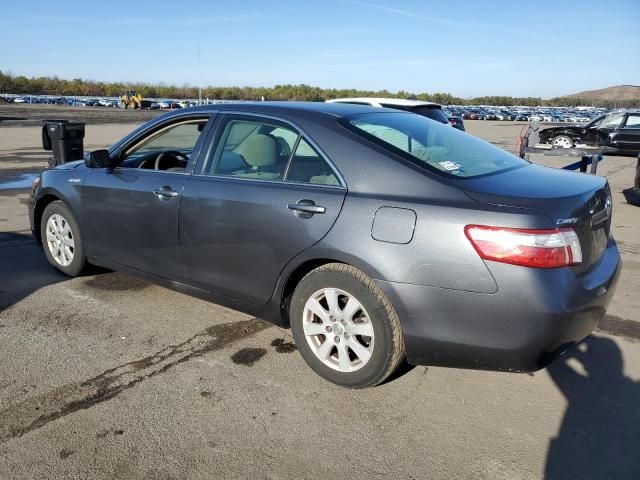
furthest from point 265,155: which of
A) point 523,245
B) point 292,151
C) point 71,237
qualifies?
point 71,237

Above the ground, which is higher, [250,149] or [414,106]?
[414,106]

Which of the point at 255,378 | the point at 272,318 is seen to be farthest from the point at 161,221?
the point at 255,378

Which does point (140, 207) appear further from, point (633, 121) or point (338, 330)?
point (633, 121)

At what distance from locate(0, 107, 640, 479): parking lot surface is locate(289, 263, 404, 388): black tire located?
0.36 feet

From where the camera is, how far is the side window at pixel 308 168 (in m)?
3.13

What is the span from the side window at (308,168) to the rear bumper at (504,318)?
0.74 meters

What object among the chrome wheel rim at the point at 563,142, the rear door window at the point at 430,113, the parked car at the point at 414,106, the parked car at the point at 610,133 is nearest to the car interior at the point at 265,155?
the parked car at the point at 414,106

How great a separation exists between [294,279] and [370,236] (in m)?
0.69

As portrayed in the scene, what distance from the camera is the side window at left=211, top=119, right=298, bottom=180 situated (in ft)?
11.5

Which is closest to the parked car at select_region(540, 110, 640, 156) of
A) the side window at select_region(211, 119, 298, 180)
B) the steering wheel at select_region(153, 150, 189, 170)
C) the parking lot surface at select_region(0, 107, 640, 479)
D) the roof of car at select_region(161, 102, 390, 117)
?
the parking lot surface at select_region(0, 107, 640, 479)

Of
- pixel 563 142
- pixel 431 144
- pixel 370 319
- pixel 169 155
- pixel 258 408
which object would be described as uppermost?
pixel 563 142

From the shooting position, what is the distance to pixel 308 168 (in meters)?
3.23

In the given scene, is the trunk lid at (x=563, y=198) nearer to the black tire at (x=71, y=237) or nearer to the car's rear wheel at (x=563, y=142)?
the black tire at (x=71, y=237)

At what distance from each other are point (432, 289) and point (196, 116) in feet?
7.35
